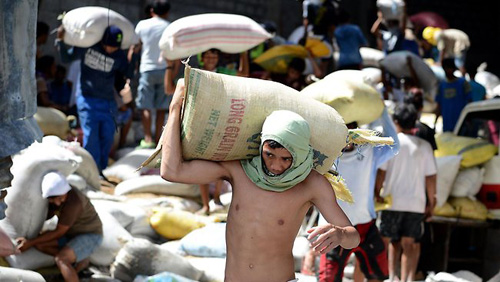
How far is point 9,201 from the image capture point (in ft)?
21.6

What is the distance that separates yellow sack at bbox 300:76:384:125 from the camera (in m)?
6.17

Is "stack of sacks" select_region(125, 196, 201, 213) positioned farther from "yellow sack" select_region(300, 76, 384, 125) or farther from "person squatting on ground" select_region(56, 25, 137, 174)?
A: "yellow sack" select_region(300, 76, 384, 125)

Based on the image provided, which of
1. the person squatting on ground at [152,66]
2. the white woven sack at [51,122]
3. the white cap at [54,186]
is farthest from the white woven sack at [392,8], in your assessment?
the white cap at [54,186]

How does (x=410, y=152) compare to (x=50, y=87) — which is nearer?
(x=410, y=152)

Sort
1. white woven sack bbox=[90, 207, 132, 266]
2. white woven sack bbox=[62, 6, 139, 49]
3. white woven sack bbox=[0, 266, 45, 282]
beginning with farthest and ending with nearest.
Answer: white woven sack bbox=[62, 6, 139, 49] < white woven sack bbox=[90, 207, 132, 266] < white woven sack bbox=[0, 266, 45, 282]

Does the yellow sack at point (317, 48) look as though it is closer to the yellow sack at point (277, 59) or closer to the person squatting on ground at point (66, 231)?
the yellow sack at point (277, 59)

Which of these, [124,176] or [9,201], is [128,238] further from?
[124,176]

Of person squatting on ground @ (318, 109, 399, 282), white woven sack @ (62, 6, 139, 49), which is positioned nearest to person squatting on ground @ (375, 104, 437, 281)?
person squatting on ground @ (318, 109, 399, 282)

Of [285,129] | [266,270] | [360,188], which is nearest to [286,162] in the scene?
[285,129]

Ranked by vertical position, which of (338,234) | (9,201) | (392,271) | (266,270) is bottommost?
(392,271)

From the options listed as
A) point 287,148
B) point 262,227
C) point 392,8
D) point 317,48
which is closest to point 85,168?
point 317,48

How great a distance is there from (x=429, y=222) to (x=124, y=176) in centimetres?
292

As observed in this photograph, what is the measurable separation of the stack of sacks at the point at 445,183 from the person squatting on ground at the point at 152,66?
8.95ft

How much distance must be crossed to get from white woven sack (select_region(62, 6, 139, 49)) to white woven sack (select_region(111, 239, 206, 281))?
2.36m
